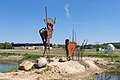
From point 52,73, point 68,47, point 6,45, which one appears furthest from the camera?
point 6,45

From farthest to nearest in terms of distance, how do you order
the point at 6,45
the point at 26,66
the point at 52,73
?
1. the point at 6,45
2. the point at 26,66
3. the point at 52,73

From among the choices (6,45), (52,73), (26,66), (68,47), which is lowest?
(52,73)

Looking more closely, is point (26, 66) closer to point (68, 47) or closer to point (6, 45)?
point (68, 47)

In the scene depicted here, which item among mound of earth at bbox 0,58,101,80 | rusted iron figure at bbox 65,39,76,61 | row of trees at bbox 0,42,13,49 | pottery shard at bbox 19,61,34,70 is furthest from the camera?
row of trees at bbox 0,42,13,49

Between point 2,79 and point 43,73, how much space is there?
4.41 meters

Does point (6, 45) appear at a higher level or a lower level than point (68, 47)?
higher

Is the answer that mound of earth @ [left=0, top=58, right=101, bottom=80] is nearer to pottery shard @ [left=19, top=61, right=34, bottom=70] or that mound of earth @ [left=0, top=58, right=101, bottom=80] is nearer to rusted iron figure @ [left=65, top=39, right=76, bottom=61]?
pottery shard @ [left=19, top=61, right=34, bottom=70]

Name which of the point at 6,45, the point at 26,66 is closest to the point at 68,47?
the point at 26,66

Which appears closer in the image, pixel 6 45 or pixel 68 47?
pixel 68 47

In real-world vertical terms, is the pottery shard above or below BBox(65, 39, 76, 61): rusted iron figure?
below

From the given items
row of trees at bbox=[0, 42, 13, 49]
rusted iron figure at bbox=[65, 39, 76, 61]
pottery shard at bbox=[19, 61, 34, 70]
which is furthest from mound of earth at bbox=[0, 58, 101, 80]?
row of trees at bbox=[0, 42, 13, 49]

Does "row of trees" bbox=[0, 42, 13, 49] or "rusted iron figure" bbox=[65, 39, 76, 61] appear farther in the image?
"row of trees" bbox=[0, 42, 13, 49]

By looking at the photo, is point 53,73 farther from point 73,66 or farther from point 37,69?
point 73,66

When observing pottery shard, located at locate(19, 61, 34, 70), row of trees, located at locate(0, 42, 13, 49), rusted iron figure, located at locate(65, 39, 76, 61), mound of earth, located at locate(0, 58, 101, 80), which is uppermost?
row of trees, located at locate(0, 42, 13, 49)
